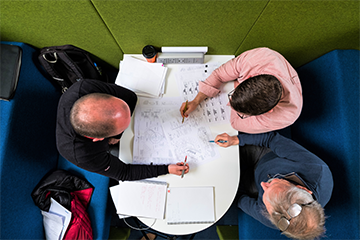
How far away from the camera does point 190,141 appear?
39.2 inches

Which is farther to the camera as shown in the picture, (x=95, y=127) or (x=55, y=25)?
(x=55, y=25)

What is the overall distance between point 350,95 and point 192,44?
0.94 meters

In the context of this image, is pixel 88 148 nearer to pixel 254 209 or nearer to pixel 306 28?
pixel 254 209

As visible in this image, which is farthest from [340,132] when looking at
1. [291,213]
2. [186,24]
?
[186,24]

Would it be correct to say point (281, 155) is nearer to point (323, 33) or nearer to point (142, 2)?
point (323, 33)

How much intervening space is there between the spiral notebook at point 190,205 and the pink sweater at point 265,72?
1.38ft


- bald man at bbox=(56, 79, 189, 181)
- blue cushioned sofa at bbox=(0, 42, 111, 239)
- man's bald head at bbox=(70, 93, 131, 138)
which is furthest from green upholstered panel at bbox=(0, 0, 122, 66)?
man's bald head at bbox=(70, 93, 131, 138)

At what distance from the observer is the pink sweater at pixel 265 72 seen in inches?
32.0

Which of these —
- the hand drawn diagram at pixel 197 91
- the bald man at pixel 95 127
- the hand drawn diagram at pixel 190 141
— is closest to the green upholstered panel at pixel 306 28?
the hand drawn diagram at pixel 197 91

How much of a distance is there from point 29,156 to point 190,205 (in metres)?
1.00

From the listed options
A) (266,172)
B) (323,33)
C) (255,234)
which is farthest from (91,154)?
(323,33)

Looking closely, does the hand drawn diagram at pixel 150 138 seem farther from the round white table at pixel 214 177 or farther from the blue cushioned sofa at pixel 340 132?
the blue cushioned sofa at pixel 340 132

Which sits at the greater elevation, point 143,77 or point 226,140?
point 143,77

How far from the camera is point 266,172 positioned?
105 centimetres
